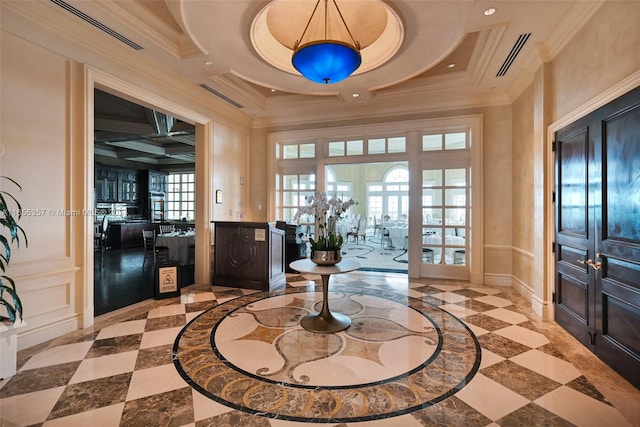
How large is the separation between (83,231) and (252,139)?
386 centimetres

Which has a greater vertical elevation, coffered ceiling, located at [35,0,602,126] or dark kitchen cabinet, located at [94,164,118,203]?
coffered ceiling, located at [35,0,602,126]

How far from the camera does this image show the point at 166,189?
12148mm

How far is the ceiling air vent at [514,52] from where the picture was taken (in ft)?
10.9

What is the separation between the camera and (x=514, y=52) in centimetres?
365

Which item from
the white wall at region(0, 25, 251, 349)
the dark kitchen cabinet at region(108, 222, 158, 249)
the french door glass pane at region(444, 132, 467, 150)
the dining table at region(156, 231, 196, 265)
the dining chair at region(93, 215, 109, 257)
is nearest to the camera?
the white wall at region(0, 25, 251, 349)

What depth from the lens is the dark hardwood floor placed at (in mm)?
4148

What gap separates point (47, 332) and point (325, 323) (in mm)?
2795

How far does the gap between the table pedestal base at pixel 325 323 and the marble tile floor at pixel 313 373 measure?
15 cm

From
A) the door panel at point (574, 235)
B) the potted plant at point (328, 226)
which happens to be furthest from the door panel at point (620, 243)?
the potted plant at point (328, 226)

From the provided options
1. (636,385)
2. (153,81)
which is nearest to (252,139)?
(153,81)

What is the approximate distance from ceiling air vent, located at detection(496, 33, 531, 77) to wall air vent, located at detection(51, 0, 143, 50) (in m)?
4.50

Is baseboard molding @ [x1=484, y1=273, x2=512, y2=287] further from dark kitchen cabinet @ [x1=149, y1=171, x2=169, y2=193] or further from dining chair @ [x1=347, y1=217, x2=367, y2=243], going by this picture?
dark kitchen cabinet @ [x1=149, y1=171, x2=169, y2=193]

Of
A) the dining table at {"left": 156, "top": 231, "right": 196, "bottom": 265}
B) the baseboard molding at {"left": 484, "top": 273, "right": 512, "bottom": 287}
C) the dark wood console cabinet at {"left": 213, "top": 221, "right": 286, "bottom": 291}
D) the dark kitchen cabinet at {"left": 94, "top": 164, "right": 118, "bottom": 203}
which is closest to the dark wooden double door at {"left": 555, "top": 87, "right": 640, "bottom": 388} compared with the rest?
the baseboard molding at {"left": 484, "top": 273, "right": 512, "bottom": 287}

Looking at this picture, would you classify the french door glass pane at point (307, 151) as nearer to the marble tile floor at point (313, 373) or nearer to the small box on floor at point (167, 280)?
the small box on floor at point (167, 280)
